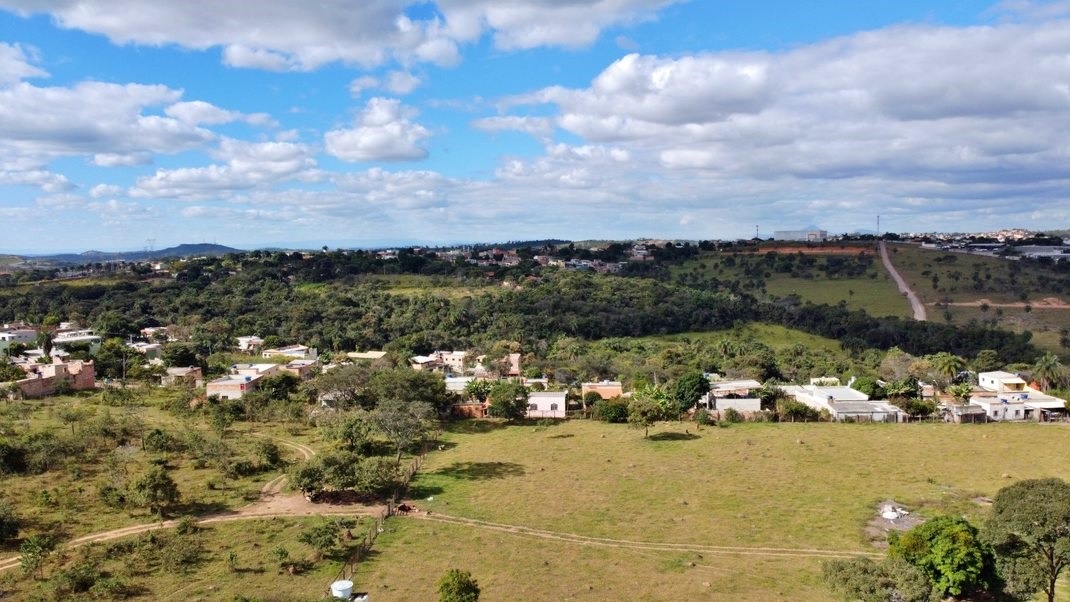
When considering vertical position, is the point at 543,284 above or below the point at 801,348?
above

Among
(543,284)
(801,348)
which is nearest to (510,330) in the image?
(543,284)

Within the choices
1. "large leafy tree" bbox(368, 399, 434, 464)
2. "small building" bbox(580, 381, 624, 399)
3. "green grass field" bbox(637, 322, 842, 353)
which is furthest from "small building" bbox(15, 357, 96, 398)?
"green grass field" bbox(637, 322, 842, 353)

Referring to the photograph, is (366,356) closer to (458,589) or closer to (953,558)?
(458,589)

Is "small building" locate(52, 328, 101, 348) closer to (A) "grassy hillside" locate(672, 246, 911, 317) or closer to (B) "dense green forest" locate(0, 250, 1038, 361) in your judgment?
(B) "dense green forest" locate(0, 250, 1038, 361)

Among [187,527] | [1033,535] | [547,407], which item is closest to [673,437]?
[547,407]

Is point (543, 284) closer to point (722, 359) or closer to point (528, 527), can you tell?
point (722, 359)

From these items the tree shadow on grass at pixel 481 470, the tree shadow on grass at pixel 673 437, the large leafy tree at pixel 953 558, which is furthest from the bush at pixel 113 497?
the large leafy tree at pixel 953 558
